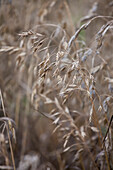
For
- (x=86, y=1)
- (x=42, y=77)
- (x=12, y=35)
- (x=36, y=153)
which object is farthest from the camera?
(x=86, y=1)

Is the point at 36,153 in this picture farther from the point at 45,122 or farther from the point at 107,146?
the point at 107,146

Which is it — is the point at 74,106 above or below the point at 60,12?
below

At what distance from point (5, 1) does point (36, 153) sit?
1.34m

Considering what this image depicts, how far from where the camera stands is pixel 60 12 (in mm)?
1587

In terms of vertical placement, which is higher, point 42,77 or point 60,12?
point 60,12

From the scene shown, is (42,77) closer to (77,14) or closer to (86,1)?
(86,1)

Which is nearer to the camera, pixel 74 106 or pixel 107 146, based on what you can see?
pixel 107 146

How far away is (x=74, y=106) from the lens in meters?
1.74

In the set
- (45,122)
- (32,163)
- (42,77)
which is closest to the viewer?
(42,77)

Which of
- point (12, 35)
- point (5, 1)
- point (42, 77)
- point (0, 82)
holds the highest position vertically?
point (5, 1)

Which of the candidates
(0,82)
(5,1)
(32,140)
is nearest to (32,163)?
(32,140)

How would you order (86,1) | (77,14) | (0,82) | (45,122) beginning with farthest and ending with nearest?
(77,14) < (86,1) < (45,122) < (0,82)

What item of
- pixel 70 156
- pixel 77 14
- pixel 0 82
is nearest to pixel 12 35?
pixel 0 82

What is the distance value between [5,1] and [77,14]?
1.12 meters
